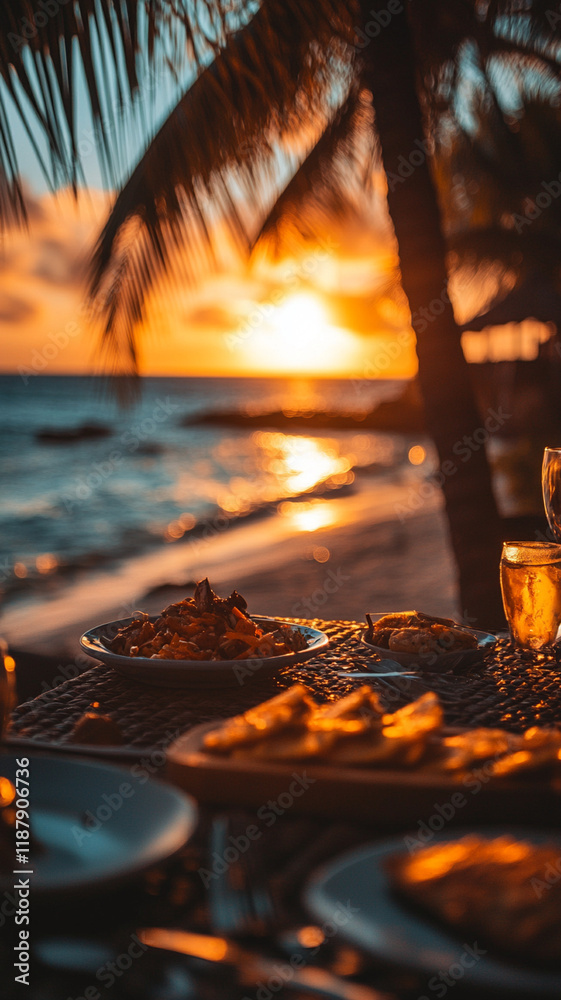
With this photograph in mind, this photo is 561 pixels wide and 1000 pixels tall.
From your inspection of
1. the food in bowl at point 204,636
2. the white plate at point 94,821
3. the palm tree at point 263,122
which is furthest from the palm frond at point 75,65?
the white plate at point 94,821

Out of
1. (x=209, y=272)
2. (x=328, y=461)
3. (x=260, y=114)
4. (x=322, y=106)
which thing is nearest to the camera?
(x=260, y=114)

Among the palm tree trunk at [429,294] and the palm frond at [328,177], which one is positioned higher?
the palm frond at [328,177]

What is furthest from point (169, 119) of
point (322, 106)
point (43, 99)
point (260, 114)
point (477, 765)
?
point (477, 765)

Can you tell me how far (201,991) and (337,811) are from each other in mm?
298

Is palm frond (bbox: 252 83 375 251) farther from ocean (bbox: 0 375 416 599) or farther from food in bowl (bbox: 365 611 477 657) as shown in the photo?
food in bowl (bbox: 365 611 477 657)

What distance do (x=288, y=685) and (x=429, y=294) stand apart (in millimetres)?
2700

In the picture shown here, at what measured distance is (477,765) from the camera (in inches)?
41.0

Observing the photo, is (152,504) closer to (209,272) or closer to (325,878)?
(209,272)

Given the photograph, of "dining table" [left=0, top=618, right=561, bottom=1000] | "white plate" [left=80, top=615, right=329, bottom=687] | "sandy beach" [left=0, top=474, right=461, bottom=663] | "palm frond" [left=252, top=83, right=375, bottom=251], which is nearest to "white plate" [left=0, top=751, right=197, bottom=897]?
"dining table" [left=0, top=618, right=561, bottom=1000]

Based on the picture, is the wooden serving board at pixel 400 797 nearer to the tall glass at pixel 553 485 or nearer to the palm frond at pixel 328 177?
the tall glass at pixel 553 485

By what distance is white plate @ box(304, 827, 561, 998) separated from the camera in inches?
28.2

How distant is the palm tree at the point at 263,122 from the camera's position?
2.19 meters

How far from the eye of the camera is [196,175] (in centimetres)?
511

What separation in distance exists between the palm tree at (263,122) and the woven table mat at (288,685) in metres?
1.29
